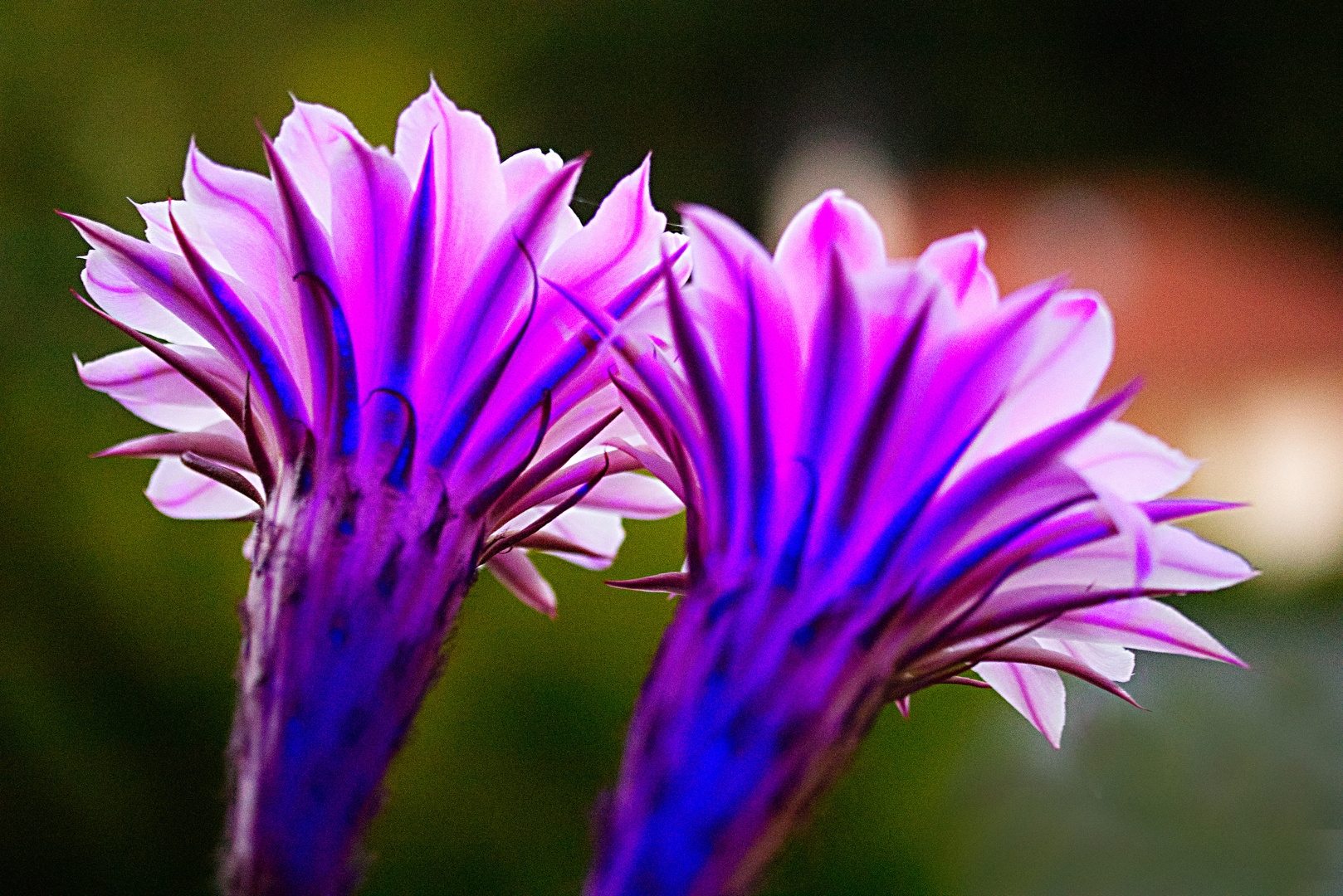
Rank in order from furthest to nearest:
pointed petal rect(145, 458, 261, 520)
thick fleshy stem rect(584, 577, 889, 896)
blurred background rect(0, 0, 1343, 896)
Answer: blurred background rect(0, 0, 1343, 896), pointed petal rect(145, 458, 261, 520), thick fleshy stem rect(584, 577, 889, 896)

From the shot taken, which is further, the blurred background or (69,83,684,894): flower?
the blurred background

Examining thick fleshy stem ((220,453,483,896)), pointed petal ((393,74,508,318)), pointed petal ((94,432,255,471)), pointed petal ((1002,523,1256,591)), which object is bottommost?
thick fleshy stem ((220,453,483,896))

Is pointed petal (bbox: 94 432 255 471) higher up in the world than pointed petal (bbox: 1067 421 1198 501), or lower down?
lower down

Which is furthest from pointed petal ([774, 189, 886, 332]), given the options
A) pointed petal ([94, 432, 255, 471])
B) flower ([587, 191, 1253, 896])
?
pointed petal ([94, 432, 255, 471])

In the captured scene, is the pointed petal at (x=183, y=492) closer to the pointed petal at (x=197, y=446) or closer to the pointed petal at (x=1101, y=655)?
the pointed petal at (x=197, y=446)

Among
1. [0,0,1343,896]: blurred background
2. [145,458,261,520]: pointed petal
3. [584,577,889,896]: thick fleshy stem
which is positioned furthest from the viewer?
[0,0,1343,896]: blurred background

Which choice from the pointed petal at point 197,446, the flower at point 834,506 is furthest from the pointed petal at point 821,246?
the pointed petal at point 197,446

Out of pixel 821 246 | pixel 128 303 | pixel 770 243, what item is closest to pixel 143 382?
pixel 128 303

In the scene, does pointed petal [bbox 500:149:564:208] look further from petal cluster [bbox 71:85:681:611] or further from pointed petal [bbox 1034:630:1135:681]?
pointed petal [bbox 1034:630:1135:681]
